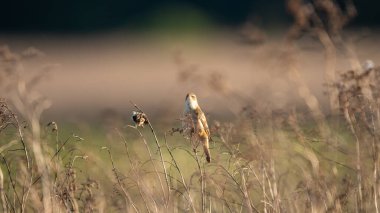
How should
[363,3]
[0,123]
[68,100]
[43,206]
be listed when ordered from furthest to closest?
[363,3]
[68,100]
[43,206]
[0,123]

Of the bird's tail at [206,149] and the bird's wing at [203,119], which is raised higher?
the bird's wing at [203,119]

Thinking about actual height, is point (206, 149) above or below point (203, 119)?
below

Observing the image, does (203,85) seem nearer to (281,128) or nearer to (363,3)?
(281,128)

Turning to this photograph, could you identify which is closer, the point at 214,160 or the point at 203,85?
the point at 214,160

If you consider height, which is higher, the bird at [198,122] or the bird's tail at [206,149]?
the bird at [198,122]

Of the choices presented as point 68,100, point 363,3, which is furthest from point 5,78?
point 363,3

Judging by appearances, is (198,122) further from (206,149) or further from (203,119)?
(206,149)

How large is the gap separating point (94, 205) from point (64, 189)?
Answer: 0.28 meters

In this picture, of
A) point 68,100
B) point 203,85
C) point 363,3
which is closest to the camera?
→ point 203,85

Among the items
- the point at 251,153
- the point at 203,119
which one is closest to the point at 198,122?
the point at 203,119

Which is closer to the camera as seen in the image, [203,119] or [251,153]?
[203,119]

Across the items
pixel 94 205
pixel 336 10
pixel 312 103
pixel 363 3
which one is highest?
pixel 363 3

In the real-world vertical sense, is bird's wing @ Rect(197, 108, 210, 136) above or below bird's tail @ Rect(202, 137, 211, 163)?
above

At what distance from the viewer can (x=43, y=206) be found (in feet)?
16.5
